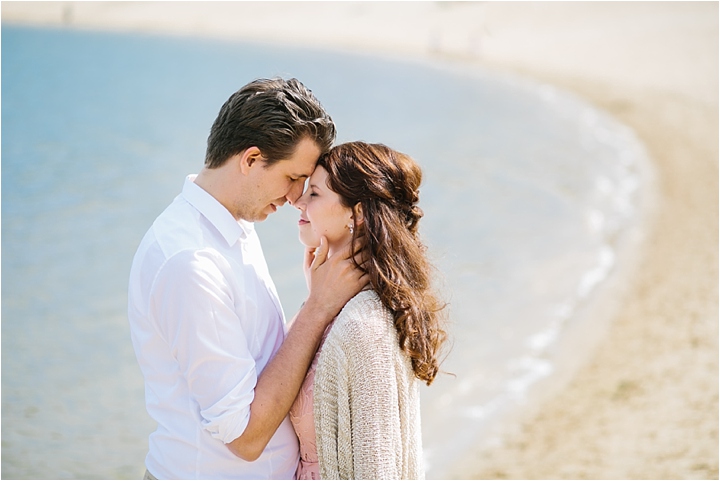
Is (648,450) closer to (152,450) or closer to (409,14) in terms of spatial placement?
(152,450)

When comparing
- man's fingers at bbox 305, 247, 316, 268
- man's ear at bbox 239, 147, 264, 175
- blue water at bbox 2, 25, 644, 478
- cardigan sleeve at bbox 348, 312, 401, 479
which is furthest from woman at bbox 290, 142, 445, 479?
blue water at bbox 2, 25, 644, 478

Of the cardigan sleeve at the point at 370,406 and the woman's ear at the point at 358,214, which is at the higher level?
the woman's ear at the point at 358,214

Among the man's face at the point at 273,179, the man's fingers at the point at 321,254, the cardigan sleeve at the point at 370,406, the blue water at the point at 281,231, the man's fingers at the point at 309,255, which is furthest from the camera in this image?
the blue water at the point at 281,231

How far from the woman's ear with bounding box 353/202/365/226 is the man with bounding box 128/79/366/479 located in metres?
0.14

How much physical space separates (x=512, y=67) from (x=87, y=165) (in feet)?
104

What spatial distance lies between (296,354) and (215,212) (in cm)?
58

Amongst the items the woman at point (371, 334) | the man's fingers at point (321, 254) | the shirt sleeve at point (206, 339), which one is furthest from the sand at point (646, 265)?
the shirt sleeve at point (206, 339)

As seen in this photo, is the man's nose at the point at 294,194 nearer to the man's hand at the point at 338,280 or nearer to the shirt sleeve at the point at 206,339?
the man's hand at the point at 338,280

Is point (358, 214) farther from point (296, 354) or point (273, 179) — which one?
point (296, 354)

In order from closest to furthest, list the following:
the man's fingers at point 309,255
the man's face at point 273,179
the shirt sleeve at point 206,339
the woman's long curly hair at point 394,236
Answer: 1. the shirt sleeve at point 206,339
2. the woman's long curly hair at point 394,236
3. the man's face at point 273,179
4. the man's fingers at point 309,255

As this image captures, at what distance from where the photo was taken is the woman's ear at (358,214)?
9.59ft

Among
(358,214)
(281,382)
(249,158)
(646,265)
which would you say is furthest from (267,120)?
(646,265)

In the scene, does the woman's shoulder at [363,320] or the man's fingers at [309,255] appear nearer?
the woman's shoulder at [363,320]

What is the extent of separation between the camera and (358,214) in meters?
2.94
